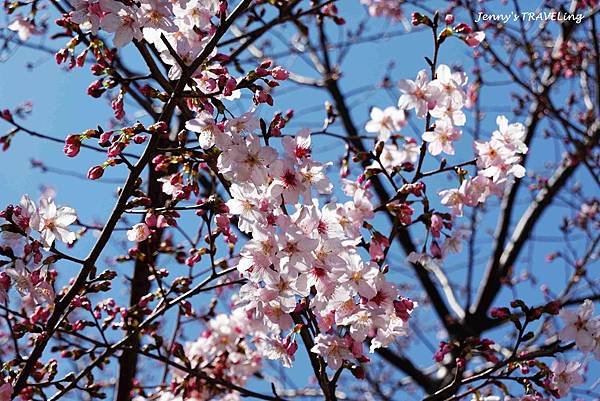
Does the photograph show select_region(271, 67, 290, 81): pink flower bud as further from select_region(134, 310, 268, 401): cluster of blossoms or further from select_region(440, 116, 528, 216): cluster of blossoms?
select_region(134, 310, 268, 401): cluster of blossoms

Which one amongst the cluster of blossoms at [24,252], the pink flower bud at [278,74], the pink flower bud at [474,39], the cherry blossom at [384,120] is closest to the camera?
the cluster of blossoms at [24,252]

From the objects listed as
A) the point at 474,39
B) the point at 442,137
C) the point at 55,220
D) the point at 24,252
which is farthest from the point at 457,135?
the point at 24,252

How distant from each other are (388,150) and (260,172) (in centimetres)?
119

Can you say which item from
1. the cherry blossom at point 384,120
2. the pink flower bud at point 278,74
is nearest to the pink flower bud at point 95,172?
the pink flower bud at point 278,74

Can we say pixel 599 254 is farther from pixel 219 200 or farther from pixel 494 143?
pixel 219 200

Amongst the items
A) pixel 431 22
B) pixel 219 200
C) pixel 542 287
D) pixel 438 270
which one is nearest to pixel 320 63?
pixel 438 270

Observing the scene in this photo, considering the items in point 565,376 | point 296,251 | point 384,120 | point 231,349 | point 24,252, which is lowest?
point 565,376

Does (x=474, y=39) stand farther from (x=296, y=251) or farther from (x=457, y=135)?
(x=296, y=251)

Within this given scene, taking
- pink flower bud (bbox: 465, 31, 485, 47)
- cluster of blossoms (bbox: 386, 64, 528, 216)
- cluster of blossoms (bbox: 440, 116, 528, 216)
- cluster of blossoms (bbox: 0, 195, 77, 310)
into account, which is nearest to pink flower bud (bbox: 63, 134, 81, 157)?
cluster of blossoms (bbox: 0, 195, 77, 310)

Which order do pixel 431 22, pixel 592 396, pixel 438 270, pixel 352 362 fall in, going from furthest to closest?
pixel 438 270 → pixel 592 396 → pixel 431 22 → pixel 352 362

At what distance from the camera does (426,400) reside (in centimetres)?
209

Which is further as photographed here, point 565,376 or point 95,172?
point 565,376

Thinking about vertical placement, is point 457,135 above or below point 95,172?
above

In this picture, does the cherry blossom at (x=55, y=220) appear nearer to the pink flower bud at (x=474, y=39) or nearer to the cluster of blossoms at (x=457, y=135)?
the cluster of blossoms at (x=457, y=135)
